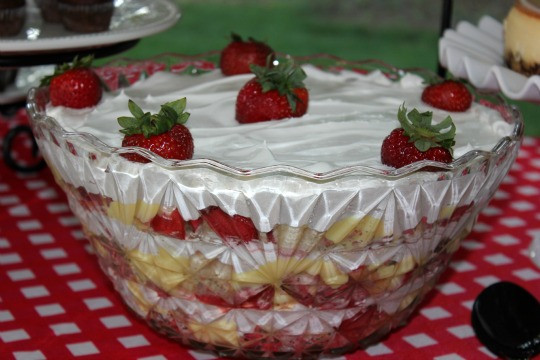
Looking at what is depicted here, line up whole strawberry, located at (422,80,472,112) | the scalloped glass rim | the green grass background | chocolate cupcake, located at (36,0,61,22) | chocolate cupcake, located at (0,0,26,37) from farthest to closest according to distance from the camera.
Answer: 1. the green grass background
2. chocolate cupcake, located at (36,0,61,22)
3. chocolate cupcake, located at (0,0,26,37)
4. whole strawberry, located at (422,80,472,112)
5. the scalloped glass rim

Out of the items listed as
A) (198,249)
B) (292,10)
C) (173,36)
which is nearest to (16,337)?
(198,249)

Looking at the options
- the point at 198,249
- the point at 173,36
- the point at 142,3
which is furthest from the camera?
the point at 173,36

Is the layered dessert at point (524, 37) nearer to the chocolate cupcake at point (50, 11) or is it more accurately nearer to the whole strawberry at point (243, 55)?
the whole strawberry at point (243, 55)

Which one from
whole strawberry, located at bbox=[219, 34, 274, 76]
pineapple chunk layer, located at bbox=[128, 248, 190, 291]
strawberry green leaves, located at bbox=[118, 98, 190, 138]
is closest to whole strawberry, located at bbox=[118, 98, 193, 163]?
strawberry green leaves, located at bbox=[118, 98, 190, 138]

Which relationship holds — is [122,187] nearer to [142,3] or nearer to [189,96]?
[189,96]

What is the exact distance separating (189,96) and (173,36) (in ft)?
10.9

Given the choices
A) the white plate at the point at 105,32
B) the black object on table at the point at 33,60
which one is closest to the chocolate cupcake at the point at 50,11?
the white plate at the point at 105,32

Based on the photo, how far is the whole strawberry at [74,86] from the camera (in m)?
1.28

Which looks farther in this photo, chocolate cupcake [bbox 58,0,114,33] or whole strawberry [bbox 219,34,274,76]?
chocolate cupcake [bbox 58,0,114,33]

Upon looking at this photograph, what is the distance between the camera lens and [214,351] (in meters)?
1.15

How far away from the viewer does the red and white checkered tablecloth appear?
1.18 meters

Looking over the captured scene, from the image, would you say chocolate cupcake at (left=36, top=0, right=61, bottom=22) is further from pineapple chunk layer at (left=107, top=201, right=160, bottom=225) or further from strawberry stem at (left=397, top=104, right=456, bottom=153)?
strawberry stem at (left=397, top=104, right=456, bottom=153)

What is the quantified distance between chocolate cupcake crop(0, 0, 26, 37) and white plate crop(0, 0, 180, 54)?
16 millimetres

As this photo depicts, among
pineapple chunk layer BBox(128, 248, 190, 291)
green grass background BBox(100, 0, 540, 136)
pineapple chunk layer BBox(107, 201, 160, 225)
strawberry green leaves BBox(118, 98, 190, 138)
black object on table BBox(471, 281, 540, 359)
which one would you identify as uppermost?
strawberry green leaves BBox(118, 98, 190, 138)
